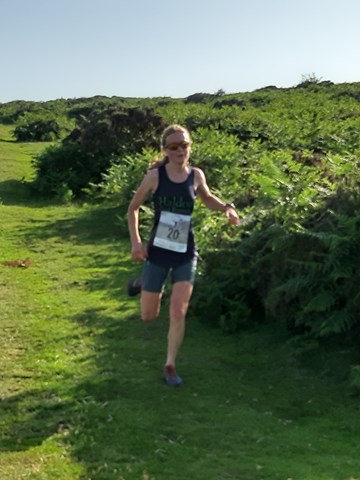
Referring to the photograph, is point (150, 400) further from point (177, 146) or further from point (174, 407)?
point (177, 146)

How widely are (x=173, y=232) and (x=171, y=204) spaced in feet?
0.79

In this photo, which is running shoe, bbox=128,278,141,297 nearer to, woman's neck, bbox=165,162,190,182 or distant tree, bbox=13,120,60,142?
woman's neck, bbox=165,162,190,182

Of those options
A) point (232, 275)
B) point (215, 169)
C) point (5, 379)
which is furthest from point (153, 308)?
point (215, 169)

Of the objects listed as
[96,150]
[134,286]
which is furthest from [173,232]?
[96,150]

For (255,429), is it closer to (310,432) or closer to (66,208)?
(310,432)

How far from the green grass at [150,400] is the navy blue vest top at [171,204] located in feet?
3.52

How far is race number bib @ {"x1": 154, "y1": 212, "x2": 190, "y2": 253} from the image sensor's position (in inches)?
255

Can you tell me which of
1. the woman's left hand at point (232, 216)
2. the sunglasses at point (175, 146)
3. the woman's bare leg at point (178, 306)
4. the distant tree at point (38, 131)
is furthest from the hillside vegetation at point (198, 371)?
the distant tree at point (38, 131)

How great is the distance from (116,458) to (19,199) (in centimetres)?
1589

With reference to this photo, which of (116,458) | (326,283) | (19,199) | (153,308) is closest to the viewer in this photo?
(116,458)

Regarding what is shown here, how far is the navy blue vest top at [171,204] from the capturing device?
6.54 m

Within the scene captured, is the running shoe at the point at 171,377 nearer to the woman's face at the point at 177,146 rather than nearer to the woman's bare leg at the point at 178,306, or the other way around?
the woman's bare leg at the point at 178,306

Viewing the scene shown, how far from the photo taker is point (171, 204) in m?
6.55

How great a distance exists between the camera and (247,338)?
8.02 meters
